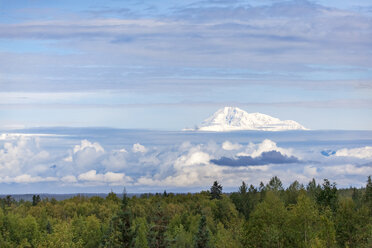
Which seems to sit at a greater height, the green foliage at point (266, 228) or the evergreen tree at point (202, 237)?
the green foliage at point (266, 228)

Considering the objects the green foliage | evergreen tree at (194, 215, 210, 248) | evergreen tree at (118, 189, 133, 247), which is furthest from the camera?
evergreen tree at (194, 215, 210, 248)

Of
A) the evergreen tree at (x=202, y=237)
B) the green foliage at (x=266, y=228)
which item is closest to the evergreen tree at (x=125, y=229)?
the evergreen tree at (x=202, y=237)

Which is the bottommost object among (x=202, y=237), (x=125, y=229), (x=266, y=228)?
(x=202, y=237)

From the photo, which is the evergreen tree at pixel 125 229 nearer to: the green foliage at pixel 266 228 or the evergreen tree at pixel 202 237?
the evergreen tree at pixel 202 237

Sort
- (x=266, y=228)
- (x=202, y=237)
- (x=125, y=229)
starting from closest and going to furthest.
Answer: (x=266, y=228) → (x=125, y=229) → (x=202, y=237)

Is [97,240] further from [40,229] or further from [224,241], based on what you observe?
[224,241]

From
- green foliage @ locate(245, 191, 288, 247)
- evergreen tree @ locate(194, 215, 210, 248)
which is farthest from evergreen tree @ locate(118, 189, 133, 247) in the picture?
green foliage @ locate(245, 191, 288, 247)

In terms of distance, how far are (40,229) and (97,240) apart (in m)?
30.8

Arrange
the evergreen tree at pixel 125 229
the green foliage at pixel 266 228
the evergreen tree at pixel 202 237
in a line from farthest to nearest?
the evergreen tree at pixel 202 237, the evergreen tree at pixel 125 229, the green foliage at pixel 266 228

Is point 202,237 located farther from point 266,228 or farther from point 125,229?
point 266,228

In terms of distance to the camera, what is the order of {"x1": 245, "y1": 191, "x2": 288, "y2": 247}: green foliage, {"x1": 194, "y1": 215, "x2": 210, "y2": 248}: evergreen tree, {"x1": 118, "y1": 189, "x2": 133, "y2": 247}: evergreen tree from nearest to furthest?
{"x1": 245, "y1": 191, "x2": 288, "y2": 247}: green foliage → {"x1": 118, "y1": 189, "x2": 133, "y2": 247}: evergreen tree → {"x1": 194, "y1": 215, "x2": 210, "y2": 248}: evergreen tree

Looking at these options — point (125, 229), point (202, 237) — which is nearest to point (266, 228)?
point (125, 229)

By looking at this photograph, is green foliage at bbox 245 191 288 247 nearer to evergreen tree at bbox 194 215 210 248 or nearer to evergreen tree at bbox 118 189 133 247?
evergreen tree at bbox 118 189 133 247

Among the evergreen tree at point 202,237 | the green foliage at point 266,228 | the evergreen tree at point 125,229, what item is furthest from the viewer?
the evergreen tree at point 202,237
